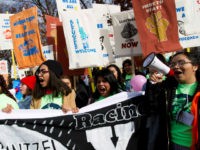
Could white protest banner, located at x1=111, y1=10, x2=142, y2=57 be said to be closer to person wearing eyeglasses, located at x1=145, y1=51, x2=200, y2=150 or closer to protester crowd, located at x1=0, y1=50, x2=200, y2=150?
protester crowd, located at x1=0, y1=50, x2=200, y2=150

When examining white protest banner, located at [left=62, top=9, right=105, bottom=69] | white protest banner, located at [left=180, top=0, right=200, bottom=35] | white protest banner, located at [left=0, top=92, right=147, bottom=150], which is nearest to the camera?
white protest banner, located at [left=0, top=92, right=147, bottom=150]

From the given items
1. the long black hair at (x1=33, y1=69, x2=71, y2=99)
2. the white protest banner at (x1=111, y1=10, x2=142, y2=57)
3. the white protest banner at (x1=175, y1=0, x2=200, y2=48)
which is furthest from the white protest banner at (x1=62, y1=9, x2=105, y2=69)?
the long black hair at (x1=33, y1=69, x2=71, y2=99)

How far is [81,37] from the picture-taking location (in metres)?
6.19

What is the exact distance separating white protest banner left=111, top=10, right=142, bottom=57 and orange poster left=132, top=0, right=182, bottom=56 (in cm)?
65

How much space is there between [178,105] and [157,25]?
2753 millimetres

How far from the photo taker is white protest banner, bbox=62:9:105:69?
20.2 feet

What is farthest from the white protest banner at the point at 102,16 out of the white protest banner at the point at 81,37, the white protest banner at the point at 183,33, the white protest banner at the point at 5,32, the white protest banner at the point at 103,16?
the white protest banner at the point at 5,32

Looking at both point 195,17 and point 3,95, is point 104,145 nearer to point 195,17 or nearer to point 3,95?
point 3,95

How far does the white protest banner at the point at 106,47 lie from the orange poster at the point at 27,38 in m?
1.15

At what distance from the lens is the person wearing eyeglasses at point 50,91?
3.53 metres

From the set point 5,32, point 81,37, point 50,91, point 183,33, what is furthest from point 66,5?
point 50,91

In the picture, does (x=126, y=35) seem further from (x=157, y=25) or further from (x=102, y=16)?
(x=157, y=25)

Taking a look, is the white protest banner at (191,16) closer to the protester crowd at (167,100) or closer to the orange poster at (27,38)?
the orange poster at (27,38)

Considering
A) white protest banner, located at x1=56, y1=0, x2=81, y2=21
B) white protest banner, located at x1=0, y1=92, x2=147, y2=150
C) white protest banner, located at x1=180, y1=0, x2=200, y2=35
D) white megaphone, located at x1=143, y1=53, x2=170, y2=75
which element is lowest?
white protest banner, located at x1=0, y1=92, x2=147, y2=150
